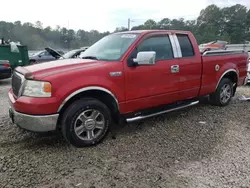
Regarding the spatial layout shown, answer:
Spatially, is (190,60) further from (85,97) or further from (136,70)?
(85,97)

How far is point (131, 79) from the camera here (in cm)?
378

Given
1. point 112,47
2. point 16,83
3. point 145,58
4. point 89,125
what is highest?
point 112,47

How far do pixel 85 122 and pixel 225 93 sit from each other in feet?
12.3

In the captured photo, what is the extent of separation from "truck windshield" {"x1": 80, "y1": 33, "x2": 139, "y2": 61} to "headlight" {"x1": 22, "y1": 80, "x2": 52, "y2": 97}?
1.17 metres

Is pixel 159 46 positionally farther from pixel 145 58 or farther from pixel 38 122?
pixel 38 122

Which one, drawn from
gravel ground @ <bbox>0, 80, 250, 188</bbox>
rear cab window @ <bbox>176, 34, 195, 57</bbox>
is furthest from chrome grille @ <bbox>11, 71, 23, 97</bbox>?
rear cab window @ <bbox>176, 34, 195, 57</bbox>

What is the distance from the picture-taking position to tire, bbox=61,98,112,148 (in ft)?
10.9

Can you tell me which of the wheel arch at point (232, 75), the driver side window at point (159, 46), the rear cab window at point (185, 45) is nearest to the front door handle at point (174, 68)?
the driver side window at point (159, 46)

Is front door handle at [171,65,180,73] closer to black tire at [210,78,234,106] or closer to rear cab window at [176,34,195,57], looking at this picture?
rear cab window at [176,34,195,57]

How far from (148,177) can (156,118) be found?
216cm

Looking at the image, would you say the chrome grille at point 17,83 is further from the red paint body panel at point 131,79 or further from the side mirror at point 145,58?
the side mirror at point 145,58

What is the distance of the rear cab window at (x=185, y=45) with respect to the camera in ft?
15.0

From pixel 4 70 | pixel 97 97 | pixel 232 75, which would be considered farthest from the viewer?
pixel 4 70

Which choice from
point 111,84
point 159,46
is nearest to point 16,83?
point 111,84
